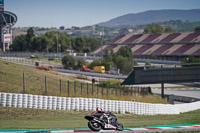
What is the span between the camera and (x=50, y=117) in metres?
26.2

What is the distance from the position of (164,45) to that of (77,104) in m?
111

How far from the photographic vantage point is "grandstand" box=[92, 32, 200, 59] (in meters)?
126

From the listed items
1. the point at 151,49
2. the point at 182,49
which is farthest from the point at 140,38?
the point at 182,49

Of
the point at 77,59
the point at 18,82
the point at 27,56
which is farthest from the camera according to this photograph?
the point at 27,56

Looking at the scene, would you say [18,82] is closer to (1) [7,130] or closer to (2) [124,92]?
(2) [124,92]

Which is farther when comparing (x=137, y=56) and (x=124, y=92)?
(x=137, y=56)

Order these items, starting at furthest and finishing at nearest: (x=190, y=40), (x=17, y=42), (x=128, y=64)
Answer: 1. (x=17, y=42)
2. (x=190, y=40)
3. (x=128, y=64)

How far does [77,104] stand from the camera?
3036 cm

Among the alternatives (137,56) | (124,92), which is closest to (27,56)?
(137,56)

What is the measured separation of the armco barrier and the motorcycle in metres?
9.99

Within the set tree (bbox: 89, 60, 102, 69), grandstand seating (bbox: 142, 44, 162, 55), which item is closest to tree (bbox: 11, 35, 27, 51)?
grandstand seating (bbox: 142, 44, 162, 55)

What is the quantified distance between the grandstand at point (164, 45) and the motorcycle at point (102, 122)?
10295 cm

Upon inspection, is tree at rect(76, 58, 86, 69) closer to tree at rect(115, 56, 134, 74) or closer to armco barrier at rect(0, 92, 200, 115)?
tree at rect(115, 56, 134, 74)

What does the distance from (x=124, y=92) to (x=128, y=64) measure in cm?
5564
